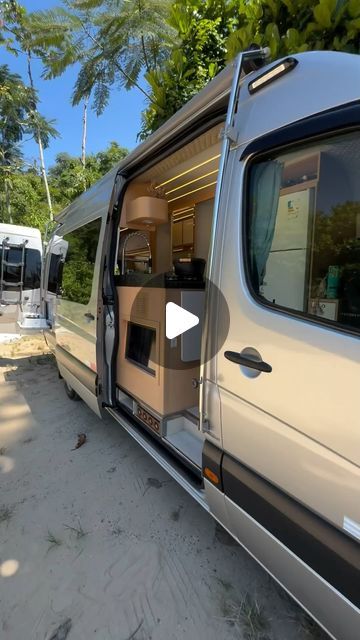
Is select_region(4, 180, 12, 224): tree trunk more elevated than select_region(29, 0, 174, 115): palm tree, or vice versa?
select_region(29, 0, 174, 115): palm tree

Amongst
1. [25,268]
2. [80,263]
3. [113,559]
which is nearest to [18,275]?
[25,268]

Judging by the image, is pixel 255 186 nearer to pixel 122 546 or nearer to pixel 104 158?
pixel 122 546

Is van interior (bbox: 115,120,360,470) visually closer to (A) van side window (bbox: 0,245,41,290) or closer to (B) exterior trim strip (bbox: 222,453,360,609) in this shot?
(B) exterior trim strip (bbox: 222,453,360,609)

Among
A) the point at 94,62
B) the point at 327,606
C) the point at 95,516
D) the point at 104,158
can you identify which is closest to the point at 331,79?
the point at 327,606

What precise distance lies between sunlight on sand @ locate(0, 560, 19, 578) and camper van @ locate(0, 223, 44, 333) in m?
4.94

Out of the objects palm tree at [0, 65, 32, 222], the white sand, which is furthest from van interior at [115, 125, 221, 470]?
palm tree at [0, 65, 32, 222]

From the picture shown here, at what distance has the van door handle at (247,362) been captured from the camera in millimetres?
1380

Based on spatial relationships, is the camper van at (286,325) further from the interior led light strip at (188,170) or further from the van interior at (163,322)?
the interior led light strip at (188,170)

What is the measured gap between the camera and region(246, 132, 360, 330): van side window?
1.25 m

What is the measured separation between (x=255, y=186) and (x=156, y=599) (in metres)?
2.12

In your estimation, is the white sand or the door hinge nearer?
the door hinge

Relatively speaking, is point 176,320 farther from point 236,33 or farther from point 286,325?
point 236,33

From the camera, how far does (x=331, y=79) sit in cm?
124

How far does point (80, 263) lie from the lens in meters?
3.75
